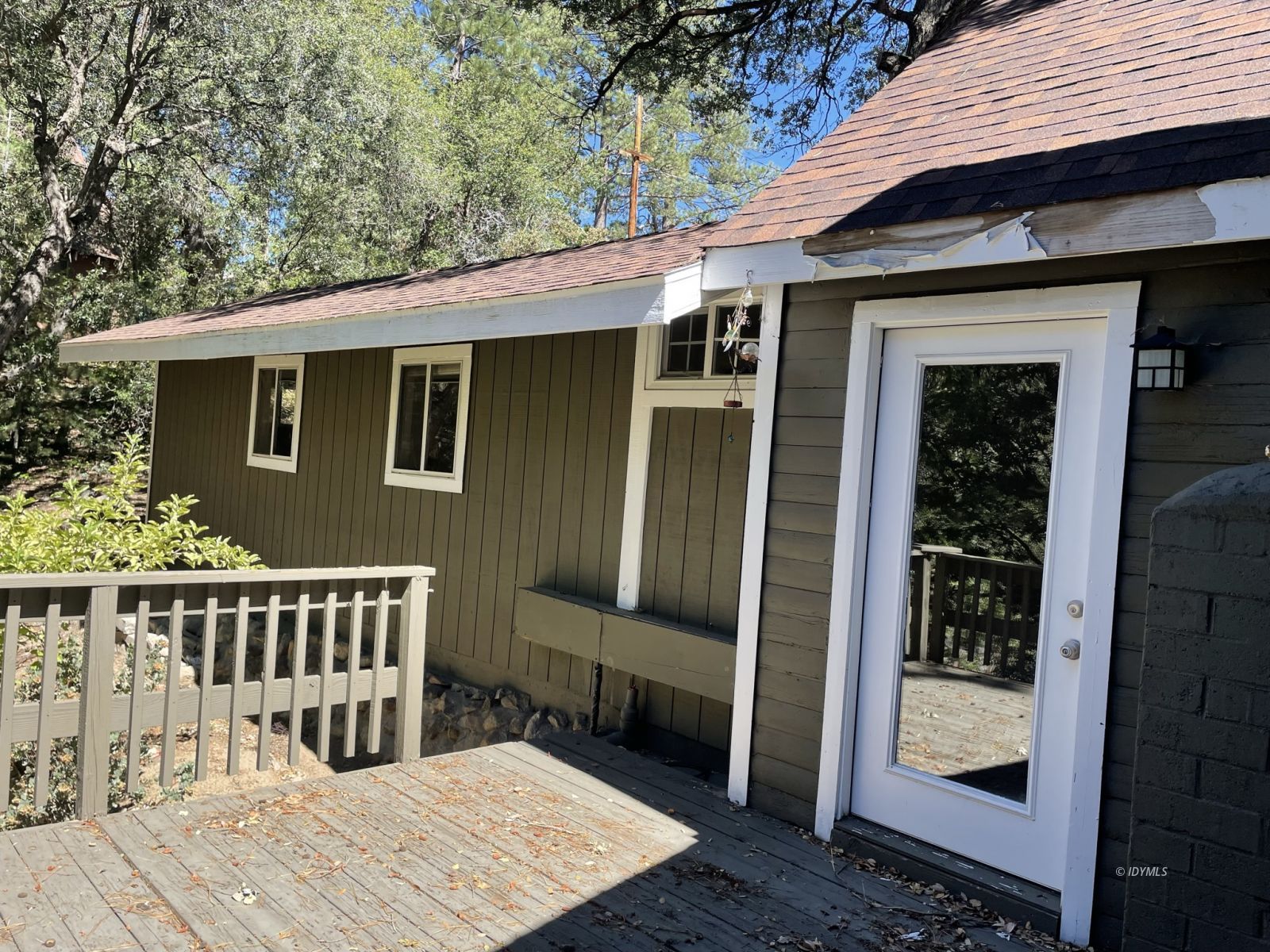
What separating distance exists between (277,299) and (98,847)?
7.43 m

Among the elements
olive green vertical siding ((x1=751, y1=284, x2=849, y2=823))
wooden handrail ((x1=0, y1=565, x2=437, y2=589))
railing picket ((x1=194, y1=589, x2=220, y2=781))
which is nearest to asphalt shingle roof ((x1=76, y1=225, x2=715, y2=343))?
olive green vertical siding ((x1=751, y1=284, x2=849, y2=823))

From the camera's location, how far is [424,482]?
694cm

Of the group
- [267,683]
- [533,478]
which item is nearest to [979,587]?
[267,683]

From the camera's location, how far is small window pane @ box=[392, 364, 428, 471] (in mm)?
7086

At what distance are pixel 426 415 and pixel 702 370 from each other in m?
2.68

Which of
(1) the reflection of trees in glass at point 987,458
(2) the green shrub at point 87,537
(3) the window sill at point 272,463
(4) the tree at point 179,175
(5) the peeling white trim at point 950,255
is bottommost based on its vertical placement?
(2) the green shrub at point 87,537

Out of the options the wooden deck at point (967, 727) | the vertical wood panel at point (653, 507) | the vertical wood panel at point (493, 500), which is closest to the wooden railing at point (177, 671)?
the vertical wood panel at point (653, 507)

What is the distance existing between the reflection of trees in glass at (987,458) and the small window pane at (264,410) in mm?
6965

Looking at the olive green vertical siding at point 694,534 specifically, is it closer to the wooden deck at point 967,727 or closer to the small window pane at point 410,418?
the wooden deck at point 967,727

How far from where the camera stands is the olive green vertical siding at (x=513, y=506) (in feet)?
16.4

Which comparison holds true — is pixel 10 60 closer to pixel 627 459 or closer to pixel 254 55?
pixel 254 55

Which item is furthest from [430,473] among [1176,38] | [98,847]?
[1176,38]

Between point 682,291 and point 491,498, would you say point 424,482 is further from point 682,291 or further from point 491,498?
point 682,291

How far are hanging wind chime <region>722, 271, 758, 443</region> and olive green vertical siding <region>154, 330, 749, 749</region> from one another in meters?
0.15
